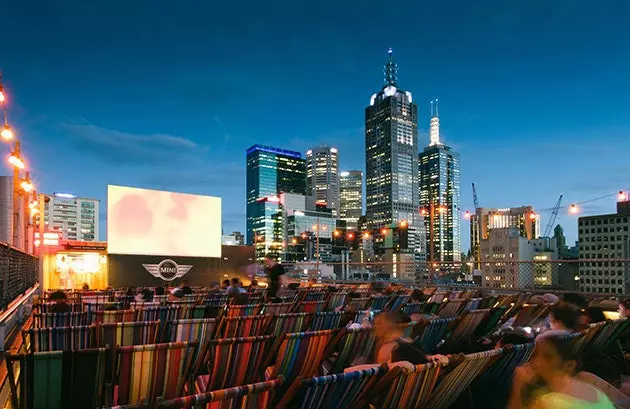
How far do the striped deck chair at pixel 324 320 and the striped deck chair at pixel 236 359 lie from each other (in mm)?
1235

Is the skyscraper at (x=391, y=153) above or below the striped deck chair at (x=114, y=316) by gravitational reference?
above

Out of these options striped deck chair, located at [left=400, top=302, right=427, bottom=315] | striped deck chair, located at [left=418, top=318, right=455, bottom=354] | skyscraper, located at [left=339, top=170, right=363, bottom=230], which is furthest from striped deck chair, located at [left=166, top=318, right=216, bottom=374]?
skyscraper, located at [left=339, top=170, right=363, bottom=230]

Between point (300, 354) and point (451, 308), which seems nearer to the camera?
point (300, 354)

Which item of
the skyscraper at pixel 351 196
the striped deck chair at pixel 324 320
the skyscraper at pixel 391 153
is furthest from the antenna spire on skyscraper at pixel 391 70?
the striped deck chair at pixel 324 320

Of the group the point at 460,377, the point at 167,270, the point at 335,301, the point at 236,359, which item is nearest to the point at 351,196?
the point at 167,270

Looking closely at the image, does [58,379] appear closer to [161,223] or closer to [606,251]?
[161,223]

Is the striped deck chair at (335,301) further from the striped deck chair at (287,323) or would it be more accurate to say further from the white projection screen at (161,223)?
the white projection screen at (161,223)

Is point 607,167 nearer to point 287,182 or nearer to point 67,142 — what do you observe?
point 287,182

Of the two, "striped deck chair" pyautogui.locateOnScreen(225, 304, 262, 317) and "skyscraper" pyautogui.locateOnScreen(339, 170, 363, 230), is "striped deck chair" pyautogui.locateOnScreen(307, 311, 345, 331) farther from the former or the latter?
"skyscraper" pyautogui.locateOnScreen(339, 170, 363, 230)

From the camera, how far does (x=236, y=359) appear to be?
9.33 feet

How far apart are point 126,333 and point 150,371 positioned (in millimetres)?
1091

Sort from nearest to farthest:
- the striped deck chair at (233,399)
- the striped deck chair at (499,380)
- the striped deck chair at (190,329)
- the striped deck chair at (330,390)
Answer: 1. the striped deck chair at (233,399)
2. the striped deck chair at (330,390)
3. the striped deck chair at (499,380)
4. the striped deck chair at (190,329)

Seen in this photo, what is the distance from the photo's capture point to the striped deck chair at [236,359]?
2760 mm

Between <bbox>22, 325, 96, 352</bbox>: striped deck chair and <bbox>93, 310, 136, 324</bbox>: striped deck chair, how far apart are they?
107 centimetres
